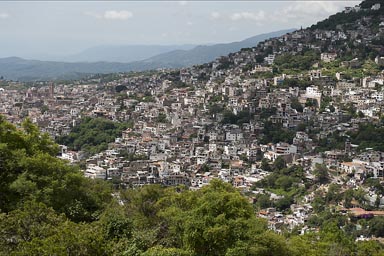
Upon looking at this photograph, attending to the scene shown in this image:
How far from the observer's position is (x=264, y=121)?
127 feet

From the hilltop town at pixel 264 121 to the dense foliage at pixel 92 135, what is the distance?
0.54 meters

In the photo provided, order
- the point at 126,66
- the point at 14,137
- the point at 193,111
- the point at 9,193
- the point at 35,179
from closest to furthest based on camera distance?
the point at 9,193
the point at 35,179
the point at 14,137
the point at 193,111
the point at 126,66

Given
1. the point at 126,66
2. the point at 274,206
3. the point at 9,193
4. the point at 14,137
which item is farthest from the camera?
the point at 126,66

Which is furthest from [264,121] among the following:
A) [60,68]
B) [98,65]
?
[98,65]

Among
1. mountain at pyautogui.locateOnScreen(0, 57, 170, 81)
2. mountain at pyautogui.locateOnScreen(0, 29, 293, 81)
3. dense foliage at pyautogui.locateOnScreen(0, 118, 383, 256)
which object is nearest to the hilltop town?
dense foliage at pyautogui.locateOnScreen(0, 118, 383, 256)

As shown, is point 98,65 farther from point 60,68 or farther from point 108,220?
point 108,220

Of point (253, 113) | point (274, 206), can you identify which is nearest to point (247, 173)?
point (274, 206)

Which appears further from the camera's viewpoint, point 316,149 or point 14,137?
point 316,149

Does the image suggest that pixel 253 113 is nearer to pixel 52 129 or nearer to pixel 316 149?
pixel 316 149

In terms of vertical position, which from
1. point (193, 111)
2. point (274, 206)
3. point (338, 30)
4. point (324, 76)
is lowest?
point (274, 206)

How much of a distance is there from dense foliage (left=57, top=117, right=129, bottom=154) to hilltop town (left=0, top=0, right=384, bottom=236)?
21.2 inches

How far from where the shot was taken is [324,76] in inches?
1772

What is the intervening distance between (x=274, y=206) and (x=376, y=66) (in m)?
27.1

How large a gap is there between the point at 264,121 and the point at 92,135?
48.3 feet
